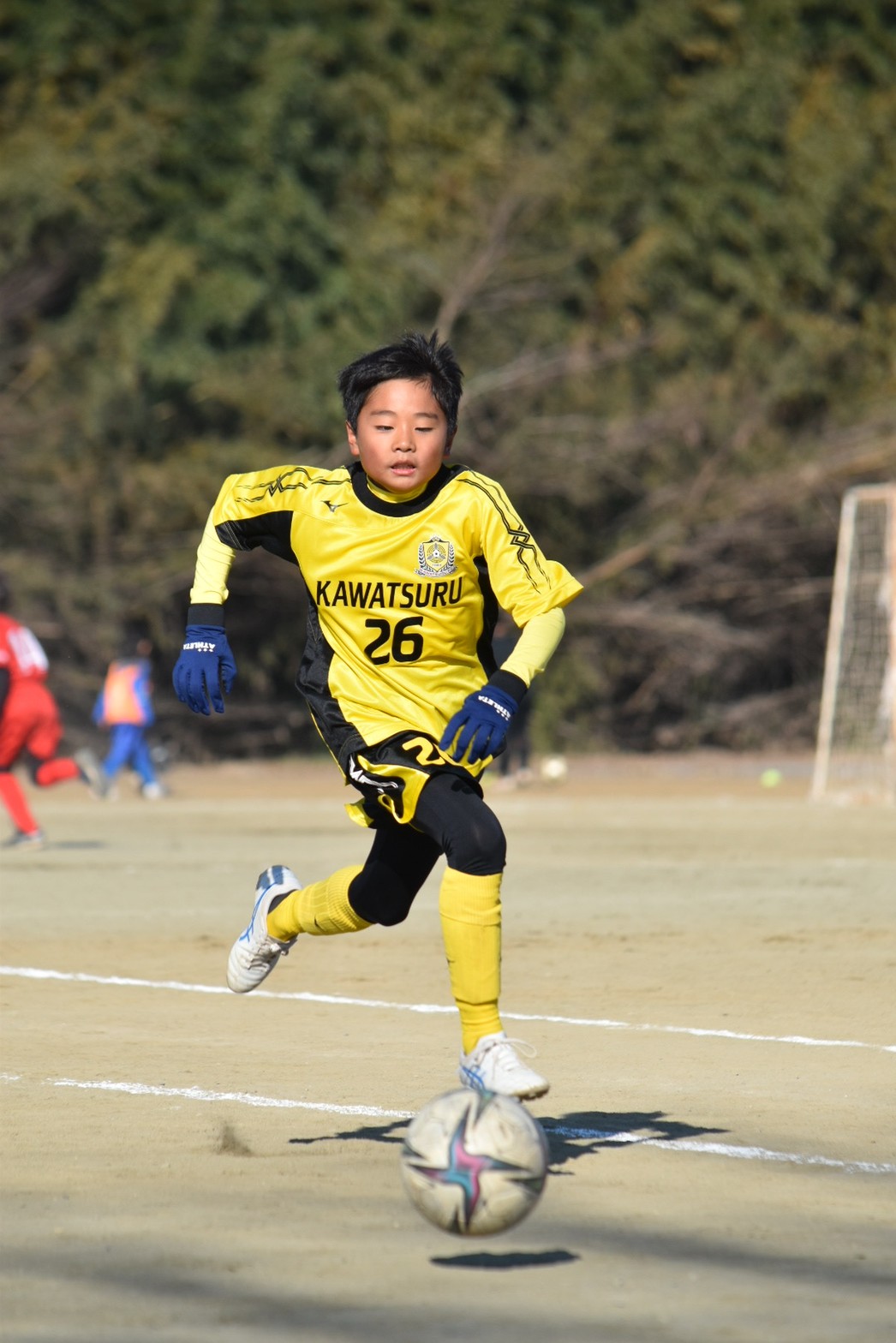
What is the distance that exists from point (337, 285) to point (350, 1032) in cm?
2571

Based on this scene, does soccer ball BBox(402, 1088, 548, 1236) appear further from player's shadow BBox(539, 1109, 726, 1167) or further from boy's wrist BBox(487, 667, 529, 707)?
boy's wrist BBox(487, 667, 529, 707)

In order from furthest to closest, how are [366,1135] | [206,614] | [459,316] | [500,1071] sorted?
[459,316] < [206,614] < [366,1135] < [500,1071]

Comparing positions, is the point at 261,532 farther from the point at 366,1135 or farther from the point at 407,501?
the point at 366,1135

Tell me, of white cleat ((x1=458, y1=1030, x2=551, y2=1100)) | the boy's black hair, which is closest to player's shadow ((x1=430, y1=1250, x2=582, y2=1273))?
white cleat ((x1=458, y1=1030, x2=551, y2=1100))

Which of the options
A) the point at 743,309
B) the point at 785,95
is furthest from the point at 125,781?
the point at 785,95

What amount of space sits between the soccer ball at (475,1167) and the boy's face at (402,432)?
6.36ft

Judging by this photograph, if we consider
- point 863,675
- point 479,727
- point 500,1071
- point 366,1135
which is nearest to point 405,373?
point 479,727

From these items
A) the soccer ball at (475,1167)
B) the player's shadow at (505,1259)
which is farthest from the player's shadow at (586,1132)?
the player's shadow at (505,1259)

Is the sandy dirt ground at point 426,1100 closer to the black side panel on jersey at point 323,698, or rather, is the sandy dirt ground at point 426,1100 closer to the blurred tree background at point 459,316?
the black side panel on jersey at point 323,698

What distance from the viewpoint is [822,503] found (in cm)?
3139

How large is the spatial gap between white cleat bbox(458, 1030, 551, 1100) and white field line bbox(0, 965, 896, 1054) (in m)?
2.41

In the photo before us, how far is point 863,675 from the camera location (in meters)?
25.3

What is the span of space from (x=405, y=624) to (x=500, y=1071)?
52.5 inches

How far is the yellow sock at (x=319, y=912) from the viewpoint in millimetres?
6312
